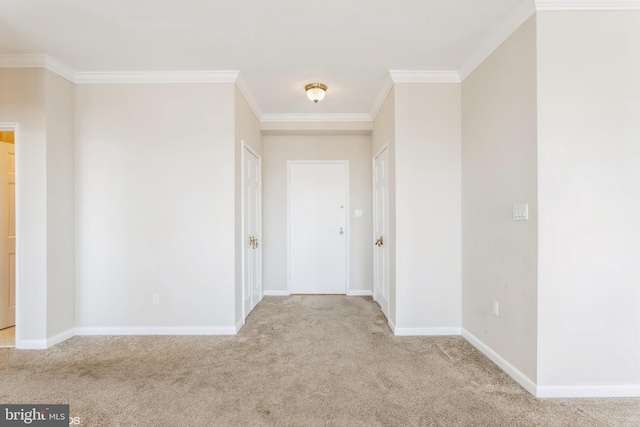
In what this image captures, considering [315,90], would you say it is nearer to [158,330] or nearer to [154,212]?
[154,212]

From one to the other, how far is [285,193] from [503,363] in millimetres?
3536

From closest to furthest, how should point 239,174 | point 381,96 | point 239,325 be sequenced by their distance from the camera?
point 239,325 < point 239,174 < point 381,96

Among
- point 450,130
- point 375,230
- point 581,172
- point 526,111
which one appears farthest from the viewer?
point 375,230

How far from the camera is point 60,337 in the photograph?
3115mm

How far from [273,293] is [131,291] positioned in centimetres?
211

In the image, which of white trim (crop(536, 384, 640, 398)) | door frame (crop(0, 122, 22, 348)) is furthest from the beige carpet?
door frame (crop(0, 122, 22, 348))

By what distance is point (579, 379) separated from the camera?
2131 millimetres

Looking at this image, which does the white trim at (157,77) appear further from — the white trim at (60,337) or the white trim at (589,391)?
the white trim at (589,391)

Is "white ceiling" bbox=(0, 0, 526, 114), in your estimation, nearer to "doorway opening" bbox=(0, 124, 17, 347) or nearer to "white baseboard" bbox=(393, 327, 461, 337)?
"doorway opening" bbox=(0, 124, 17, 347)

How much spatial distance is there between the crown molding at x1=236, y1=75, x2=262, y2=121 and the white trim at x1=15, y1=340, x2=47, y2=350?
310cm

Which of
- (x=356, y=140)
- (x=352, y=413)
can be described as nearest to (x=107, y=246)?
(x=352, y=413)

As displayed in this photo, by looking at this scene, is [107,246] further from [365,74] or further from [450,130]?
→ [450,130]

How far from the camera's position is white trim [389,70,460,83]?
3.29 meters

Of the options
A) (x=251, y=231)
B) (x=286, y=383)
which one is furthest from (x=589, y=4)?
(x=251, y=231)
